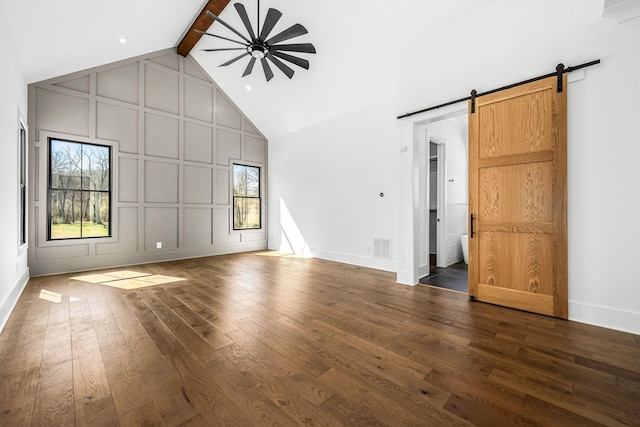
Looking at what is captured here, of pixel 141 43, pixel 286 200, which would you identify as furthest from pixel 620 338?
pixel 141 43

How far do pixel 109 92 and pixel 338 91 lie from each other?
441cm

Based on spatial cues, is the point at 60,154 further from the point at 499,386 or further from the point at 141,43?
the point at 499,386

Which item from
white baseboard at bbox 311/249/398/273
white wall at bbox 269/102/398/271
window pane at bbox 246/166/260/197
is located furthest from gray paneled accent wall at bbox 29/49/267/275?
white baseboard at bbox 311/249/398/273

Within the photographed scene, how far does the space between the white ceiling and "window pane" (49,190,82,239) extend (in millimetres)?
1894

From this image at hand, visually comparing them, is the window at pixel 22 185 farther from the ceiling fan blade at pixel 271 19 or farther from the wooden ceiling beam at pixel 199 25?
the ceiling fan blade at pixel 271 19

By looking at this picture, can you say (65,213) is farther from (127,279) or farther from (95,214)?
(127,279)

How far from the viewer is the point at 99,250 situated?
5.08 meters

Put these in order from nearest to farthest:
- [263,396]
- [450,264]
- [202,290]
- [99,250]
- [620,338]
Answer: [263,396], [620,338], [202,290], [99,250], [450,264]

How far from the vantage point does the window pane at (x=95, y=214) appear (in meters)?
4.99

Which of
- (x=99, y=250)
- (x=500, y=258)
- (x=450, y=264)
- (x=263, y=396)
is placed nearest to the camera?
(x=263, y=396)

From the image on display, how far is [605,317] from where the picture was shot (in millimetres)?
2549

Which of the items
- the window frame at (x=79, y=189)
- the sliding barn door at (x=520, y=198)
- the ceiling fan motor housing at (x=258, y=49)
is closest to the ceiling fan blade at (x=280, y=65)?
the ceiling fan motor housing at (x=258, y=49)

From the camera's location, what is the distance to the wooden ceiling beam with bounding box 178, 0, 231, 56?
4648mm

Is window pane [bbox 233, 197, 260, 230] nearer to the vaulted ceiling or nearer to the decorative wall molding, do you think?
the vaulted ceiling
